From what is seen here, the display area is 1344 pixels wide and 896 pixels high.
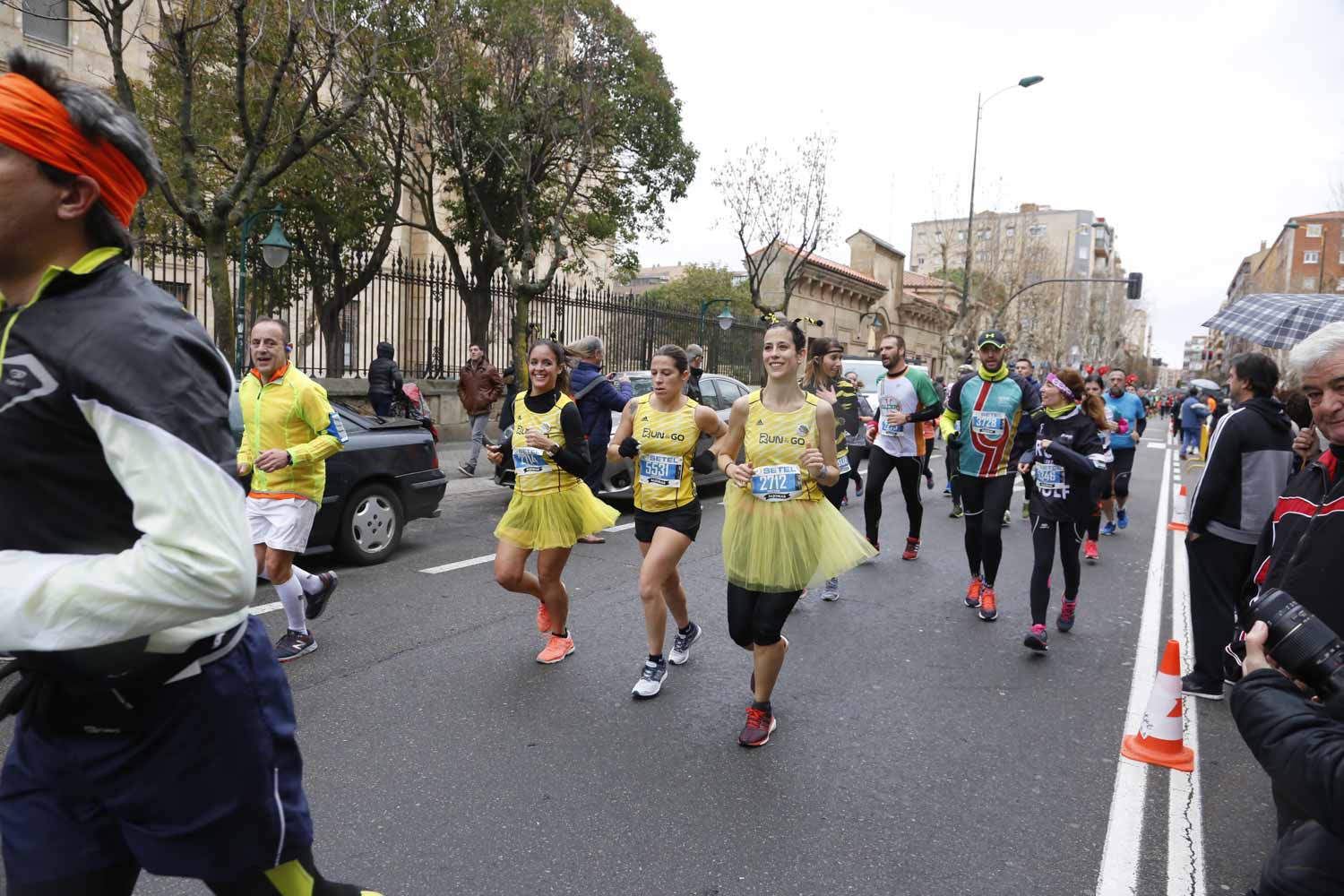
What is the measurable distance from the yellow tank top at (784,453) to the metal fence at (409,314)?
1068 cm

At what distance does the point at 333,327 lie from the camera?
16188 millimetres

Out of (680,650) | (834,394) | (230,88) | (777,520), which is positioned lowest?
(680,650)

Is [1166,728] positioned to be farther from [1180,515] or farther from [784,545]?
[1180,515]

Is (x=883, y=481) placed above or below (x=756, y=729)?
above

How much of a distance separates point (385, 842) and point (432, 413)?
14.8 meters

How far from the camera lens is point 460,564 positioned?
7363 mm

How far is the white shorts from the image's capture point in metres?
4.73

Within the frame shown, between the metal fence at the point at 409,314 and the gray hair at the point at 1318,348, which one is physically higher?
the metal fence at the point at 409,314

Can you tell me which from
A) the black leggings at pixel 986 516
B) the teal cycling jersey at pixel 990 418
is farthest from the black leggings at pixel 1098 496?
the teal cycling jersey at pixel 990 418

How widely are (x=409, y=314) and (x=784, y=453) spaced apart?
14.2 m

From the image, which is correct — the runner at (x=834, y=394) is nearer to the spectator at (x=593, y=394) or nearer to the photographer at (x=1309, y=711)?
the spectator at (x=593, y=394)

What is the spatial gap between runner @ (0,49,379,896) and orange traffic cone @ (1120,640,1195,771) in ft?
12.7

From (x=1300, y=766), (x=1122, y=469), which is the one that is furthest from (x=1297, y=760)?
(x=1122, y=469)

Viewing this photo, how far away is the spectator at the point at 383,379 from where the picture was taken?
44.5 feet
